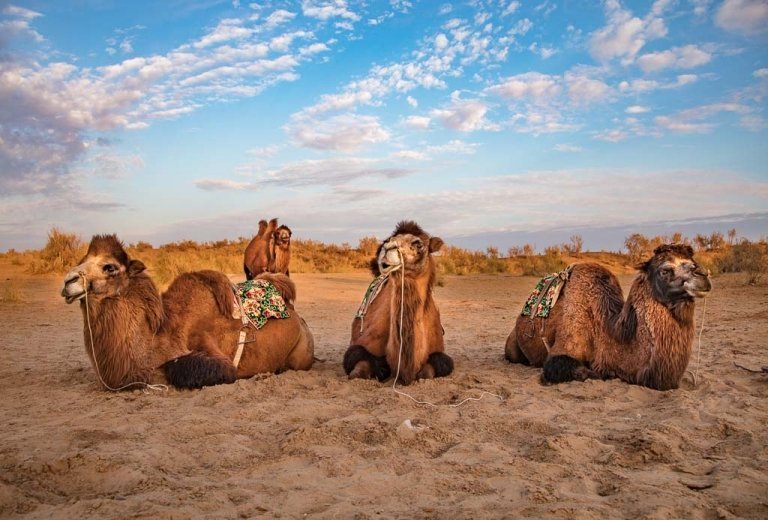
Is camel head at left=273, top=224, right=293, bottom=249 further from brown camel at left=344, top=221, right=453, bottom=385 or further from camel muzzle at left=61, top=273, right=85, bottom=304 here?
camel muzzle at left=61, top=273, right=85, bottom=304

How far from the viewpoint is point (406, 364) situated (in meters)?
6.71

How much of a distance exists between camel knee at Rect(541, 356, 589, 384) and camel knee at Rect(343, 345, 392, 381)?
1.72 m

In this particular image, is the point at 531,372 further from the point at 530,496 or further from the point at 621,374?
the point at 530,496

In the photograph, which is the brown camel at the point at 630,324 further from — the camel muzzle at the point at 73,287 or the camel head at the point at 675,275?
the camel muzzle at the point at 73,287

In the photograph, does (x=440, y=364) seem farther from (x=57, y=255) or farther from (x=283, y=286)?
(x=57, y=255)

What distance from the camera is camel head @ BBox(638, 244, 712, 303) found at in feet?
20.2

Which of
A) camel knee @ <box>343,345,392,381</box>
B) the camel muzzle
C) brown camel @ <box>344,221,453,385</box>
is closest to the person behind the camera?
the camel muzzle

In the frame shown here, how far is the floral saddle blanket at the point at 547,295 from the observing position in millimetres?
7609

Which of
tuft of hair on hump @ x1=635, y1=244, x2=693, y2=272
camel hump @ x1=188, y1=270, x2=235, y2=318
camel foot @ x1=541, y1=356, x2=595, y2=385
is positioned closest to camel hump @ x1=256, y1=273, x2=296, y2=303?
camel hump @ x1=188, y1=270, x2=235, y2=318

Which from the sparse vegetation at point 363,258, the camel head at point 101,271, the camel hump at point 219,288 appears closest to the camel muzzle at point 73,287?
the camel head at point 101,271

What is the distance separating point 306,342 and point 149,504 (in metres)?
4.70

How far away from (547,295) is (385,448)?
392 cm

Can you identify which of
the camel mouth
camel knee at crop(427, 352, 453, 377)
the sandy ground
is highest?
the camel mouth

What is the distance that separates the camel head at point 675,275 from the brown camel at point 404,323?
2203 millimetres
